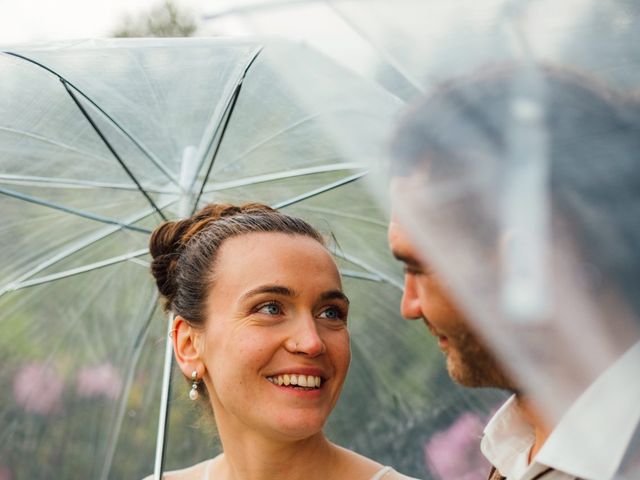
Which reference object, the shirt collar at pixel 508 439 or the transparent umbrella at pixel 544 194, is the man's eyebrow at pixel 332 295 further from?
the transparent umbrella at pixel 544 194

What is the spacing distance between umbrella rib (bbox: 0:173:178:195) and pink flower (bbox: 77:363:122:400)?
79 cm

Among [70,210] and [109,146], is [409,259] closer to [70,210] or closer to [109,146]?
[109,146]

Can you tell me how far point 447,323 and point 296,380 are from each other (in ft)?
2.95

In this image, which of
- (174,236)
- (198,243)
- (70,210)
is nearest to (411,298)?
(198,243)

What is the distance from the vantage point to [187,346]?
2.80 m

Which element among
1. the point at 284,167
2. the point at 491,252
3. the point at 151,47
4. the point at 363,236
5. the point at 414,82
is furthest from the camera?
the point at 363,236

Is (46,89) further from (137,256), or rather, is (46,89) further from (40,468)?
(40,468)

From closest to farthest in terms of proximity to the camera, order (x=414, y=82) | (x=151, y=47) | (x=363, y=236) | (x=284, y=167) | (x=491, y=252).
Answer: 1. (x=491, y=252)
2. (x=414, y=82)
3. (x=151, y=47)
4. (x=284, y=167)
5. (x=363, y=236)

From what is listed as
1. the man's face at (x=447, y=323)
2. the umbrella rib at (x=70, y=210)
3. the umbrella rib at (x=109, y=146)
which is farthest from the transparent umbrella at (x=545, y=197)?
the umbrella rib at (x=70, y=210)

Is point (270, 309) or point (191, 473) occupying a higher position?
point (270, 309)

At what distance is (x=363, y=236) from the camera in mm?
3588

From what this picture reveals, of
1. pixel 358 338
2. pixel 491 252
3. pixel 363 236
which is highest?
pixel 491 252

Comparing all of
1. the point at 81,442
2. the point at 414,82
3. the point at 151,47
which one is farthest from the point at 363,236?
the point at 414,82

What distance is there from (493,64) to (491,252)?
0.90 feet
